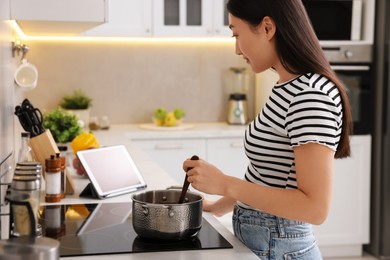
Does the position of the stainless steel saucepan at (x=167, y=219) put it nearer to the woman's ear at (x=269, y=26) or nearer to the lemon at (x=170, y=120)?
the woman's ear at (x=269, y=26)

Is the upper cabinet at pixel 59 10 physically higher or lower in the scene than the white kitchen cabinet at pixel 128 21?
lower

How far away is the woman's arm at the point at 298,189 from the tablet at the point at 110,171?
0.73m

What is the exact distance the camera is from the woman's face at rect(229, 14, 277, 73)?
1.72 meters

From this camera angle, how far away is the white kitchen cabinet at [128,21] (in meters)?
4.60

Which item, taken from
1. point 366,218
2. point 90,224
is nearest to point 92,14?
point 90,224

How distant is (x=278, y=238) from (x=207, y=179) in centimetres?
25

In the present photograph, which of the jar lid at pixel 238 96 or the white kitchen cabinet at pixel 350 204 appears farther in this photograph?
the jar lid at pixel 238 96

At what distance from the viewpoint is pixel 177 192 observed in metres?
1.92

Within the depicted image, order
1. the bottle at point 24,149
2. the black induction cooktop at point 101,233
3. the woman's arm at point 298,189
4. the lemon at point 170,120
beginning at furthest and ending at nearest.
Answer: the lemon at point 170,120, the bottle at point 24,149, the black induction cooktop at point 101,233, the woman's arm at point 298,189

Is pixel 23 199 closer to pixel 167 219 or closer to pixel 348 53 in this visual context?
pixel 167 219

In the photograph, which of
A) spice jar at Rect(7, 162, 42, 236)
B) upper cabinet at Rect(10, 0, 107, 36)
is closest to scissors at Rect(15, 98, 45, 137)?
upper cabinet at Rect(10, 0, 107, 36)

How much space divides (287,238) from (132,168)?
0.94 metres

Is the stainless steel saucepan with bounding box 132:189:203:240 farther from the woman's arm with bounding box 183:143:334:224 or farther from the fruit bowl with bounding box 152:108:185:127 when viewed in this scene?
the fruit bowl with bounding box 152:108:185:127

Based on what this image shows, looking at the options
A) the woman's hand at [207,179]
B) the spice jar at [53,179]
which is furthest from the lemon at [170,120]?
the woman's hand at [207,179]
